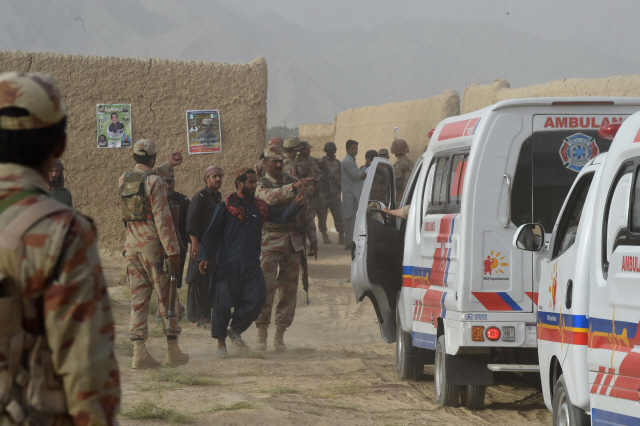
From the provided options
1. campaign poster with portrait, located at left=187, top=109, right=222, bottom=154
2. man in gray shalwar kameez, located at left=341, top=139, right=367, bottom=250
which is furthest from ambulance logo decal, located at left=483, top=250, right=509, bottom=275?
man in gray shalwar kameez, located at left=341, top=139, right=367, bottom=250

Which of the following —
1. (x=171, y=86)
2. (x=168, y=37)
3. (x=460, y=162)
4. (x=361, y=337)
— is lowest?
(x=361, y=337)

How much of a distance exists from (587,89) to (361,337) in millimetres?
5615

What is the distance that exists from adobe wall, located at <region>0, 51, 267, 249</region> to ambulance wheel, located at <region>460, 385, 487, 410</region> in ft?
22.6

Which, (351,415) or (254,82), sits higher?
(254,82)

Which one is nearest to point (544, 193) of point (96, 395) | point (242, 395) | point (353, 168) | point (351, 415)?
point (351, 415)

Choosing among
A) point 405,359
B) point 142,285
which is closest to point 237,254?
point 142,285

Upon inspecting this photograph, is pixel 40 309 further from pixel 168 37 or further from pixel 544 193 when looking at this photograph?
pixel 168 37

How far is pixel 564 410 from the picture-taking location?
3.97 m

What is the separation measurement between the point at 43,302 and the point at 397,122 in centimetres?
1642

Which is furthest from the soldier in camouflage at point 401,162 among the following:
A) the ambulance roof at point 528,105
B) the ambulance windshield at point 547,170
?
the ambulance windshield at point 547,170

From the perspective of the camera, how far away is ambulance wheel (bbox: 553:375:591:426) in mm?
3713

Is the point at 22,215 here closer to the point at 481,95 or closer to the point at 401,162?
the point at 401,162

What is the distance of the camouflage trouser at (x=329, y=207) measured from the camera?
15625mm

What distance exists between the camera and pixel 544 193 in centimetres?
525
